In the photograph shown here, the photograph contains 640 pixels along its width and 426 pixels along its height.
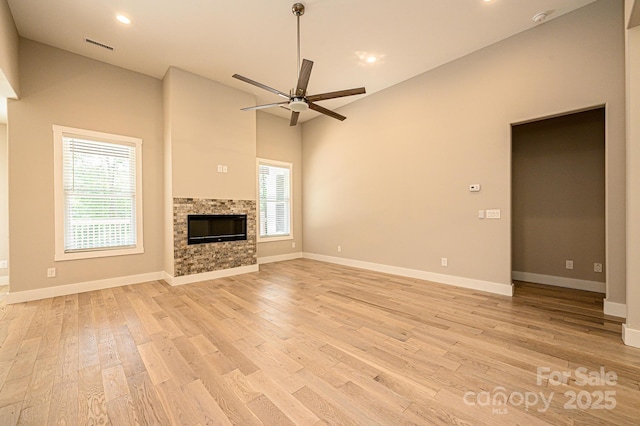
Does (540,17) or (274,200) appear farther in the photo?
(274,200)

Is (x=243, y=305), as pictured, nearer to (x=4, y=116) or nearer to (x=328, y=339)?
(x=328, y=339)

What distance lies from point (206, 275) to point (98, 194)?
2.14 m

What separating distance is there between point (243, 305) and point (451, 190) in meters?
3.59

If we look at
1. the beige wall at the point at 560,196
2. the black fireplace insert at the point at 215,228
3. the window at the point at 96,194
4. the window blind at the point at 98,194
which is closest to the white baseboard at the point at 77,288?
the window at the point at 96,194

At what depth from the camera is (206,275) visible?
14.8 feet

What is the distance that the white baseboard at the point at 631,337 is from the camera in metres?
2.17

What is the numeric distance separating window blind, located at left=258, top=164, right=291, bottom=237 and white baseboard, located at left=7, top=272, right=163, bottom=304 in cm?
242

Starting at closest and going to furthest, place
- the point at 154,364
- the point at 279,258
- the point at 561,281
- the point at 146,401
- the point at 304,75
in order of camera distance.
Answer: the point at 146,401
the point at 154,364
the point at 304,75
the point at 561,281
the point at 279,258

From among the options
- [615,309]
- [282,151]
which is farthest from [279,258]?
[615,309]

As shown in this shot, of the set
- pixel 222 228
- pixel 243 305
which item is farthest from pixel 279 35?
pixel 243 305

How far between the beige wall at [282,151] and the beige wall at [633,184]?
5573mm

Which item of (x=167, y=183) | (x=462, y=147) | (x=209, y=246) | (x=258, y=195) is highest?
(x=462, y=147)

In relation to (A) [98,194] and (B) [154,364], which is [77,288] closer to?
(A) [98,194]

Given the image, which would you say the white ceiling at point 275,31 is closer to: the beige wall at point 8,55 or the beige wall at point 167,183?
the beige wall at point 8,55
